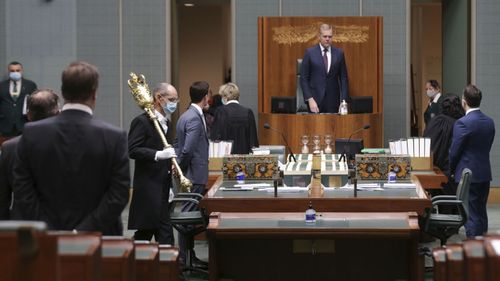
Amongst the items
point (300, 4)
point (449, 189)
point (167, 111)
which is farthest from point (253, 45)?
point (167, 111)

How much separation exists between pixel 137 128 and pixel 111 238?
12.2 ft

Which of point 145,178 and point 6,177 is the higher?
point 6,177

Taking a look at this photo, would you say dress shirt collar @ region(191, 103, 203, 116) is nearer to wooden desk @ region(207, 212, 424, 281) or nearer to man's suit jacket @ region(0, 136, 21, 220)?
wooden desk @ region(207, 212, 424, 281)

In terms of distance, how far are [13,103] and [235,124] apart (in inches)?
159

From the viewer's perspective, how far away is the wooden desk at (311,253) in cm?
732

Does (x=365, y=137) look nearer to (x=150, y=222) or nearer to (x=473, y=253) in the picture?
(x=150, y=222)

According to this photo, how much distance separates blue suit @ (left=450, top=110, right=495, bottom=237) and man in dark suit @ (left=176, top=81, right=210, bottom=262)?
233 cm

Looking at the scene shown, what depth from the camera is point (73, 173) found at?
503 centimetres

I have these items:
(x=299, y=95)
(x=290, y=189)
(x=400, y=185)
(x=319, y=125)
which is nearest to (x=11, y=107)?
(x=299, y=95)

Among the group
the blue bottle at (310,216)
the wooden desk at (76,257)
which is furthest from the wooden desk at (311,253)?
the wooden desk at (76,257)

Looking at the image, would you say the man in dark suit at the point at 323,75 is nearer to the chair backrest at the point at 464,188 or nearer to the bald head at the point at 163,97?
the chair backrest at the point at 464,188

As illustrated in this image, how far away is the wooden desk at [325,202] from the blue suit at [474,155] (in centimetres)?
227

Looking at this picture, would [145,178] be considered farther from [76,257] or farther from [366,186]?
[76,257]

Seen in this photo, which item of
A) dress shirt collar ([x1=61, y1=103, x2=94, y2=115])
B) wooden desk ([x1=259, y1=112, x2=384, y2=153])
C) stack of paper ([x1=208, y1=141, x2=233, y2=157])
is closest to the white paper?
stack of paper ([x1=208, y1=141, x2=233, y2=157])
